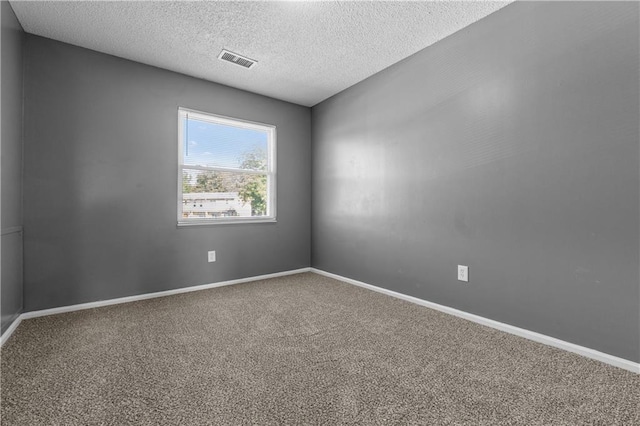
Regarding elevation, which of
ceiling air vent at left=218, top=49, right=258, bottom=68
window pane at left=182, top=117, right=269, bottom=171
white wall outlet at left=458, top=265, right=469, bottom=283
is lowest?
white wall outlet at left=458, top=265, right=469, bottom=283

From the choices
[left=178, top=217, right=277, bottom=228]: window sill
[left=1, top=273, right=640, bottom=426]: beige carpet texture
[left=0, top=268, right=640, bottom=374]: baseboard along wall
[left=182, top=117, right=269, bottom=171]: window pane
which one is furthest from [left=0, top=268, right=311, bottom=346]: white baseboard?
[left=182, top=117, right=269, bottom=171]: window pane

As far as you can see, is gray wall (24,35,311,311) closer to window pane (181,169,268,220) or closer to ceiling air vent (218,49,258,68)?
window pane (181,169,268,220)

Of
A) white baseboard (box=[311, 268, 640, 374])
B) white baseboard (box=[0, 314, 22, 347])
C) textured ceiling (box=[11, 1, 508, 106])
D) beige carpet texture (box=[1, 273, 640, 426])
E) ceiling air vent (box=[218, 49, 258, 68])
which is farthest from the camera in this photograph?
ceiling air vent (box=[218, 49, 258, 68])

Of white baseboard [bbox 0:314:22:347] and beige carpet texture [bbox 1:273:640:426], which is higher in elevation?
white baseboard [bbox 0:314:22:347]

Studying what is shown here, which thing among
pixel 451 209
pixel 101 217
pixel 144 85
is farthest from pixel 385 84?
pixel 101 217

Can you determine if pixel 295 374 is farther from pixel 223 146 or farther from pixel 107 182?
pixel 223 146

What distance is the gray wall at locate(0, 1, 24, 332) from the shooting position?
197cm

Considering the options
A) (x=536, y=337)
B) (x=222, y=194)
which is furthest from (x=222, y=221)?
(x=536, y=337)

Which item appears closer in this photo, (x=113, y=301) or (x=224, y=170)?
(x=113, y=301)

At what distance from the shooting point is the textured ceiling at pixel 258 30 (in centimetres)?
213

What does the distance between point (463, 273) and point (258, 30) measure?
261cm

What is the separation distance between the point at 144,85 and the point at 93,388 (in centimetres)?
269

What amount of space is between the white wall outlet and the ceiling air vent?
271cm

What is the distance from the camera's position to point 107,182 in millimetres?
2727
